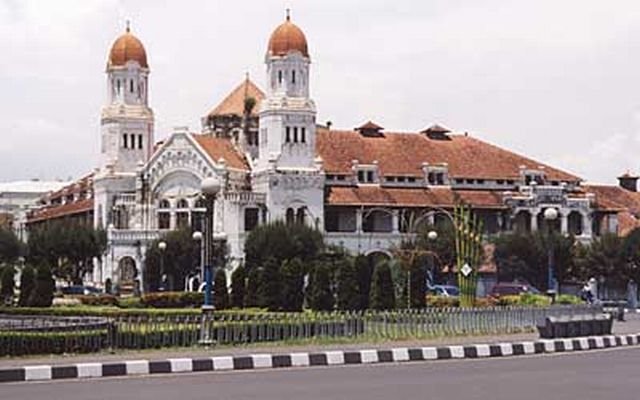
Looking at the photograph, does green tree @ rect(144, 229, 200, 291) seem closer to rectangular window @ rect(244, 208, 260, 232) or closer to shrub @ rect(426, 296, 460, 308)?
rectangular window @ rect(244, 208, 260, 232)

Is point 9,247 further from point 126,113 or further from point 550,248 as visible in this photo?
point 550,248

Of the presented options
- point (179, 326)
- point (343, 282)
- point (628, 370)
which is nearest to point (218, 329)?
point (179, 326)

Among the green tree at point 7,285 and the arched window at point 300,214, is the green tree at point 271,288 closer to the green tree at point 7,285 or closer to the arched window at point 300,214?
the green tree at point 7,285

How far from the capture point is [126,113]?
109 m

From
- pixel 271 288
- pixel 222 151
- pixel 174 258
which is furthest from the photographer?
pixel 222 151

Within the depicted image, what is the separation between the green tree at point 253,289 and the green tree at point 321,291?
111 inches

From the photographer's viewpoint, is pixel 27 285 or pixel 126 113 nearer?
pixel 27 285

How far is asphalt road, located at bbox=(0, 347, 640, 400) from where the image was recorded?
64.1ft

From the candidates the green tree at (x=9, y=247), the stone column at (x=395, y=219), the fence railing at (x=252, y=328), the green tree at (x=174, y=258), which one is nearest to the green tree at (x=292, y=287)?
the fence railing at (x=252, y=328)

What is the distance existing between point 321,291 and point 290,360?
1787 cm

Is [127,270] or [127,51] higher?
[127,51]

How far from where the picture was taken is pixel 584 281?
93.4m

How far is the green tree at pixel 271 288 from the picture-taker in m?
46.3

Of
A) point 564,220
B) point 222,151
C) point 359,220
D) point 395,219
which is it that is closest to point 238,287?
point 359,220
